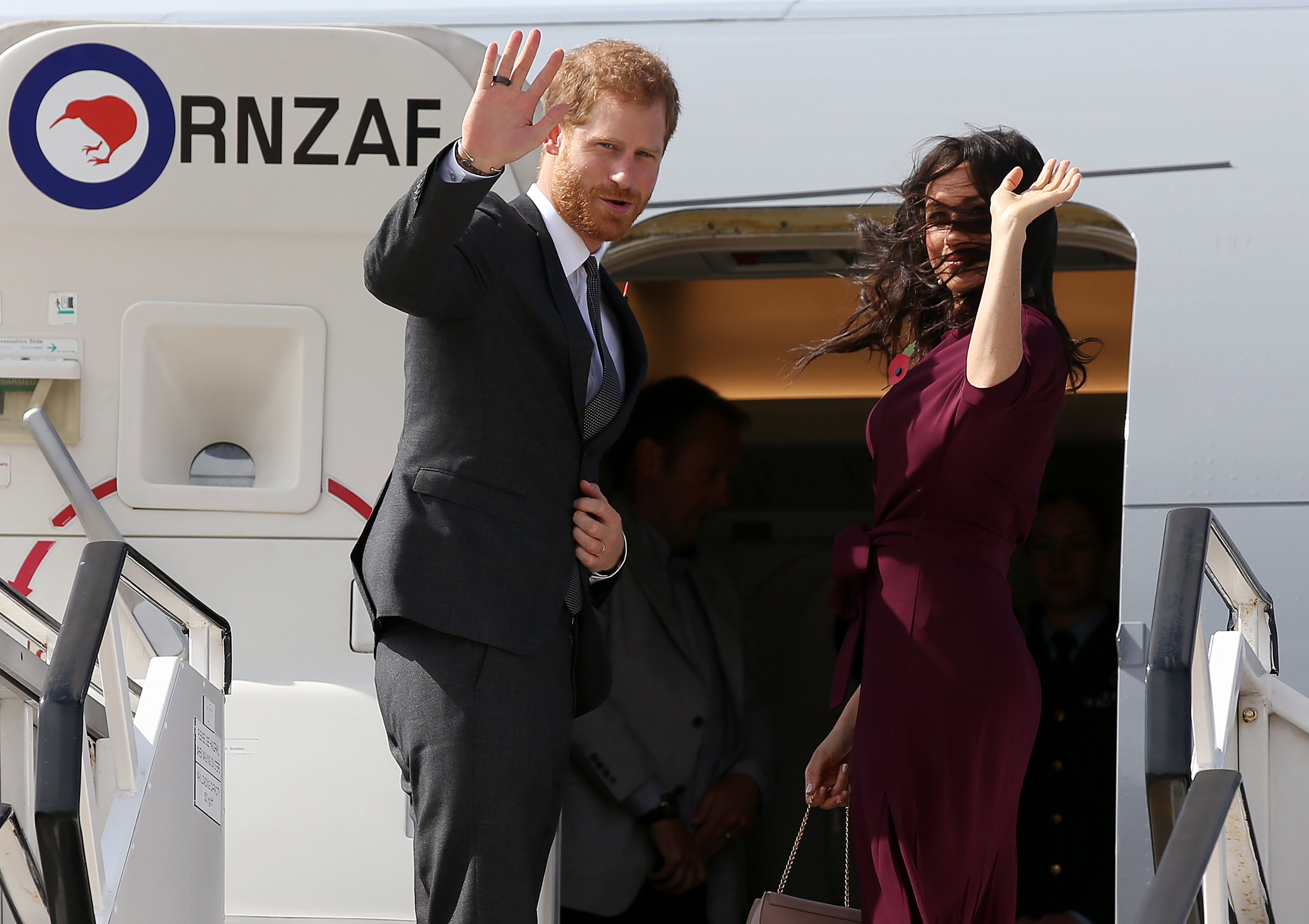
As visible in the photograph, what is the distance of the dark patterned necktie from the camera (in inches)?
81.5

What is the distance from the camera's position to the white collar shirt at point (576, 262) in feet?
6.69

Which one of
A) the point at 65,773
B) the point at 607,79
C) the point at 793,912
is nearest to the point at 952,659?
the point at 793,912

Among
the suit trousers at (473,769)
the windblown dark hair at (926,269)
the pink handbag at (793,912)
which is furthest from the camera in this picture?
the pink handbag at (793,912)

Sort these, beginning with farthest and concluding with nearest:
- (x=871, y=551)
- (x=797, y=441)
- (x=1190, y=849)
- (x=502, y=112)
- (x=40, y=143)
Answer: (x=797, y=441) → (x=40, y=143) → (x=871, y=551) → (x=1190, y=849) → (x=502, y=112)

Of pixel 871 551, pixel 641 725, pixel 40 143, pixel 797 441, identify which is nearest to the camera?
pixel 871 551

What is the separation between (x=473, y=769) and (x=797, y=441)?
3.63m

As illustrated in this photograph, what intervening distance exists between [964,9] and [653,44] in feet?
2.25

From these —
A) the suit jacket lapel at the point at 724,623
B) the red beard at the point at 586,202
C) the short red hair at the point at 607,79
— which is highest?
the short red hair at the point at 607,79

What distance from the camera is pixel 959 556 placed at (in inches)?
89.1

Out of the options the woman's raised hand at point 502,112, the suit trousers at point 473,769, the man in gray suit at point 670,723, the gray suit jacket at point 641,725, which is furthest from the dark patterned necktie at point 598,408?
the gray suit jacket at point 641,725

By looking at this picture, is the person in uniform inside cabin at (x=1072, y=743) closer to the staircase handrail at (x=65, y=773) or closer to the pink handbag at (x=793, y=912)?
the pink handbag at (x=793, y=912)

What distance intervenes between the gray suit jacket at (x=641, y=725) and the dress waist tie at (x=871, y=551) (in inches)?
45.1

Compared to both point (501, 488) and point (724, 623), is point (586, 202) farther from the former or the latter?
point (724, 623)

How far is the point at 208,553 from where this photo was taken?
321cm
